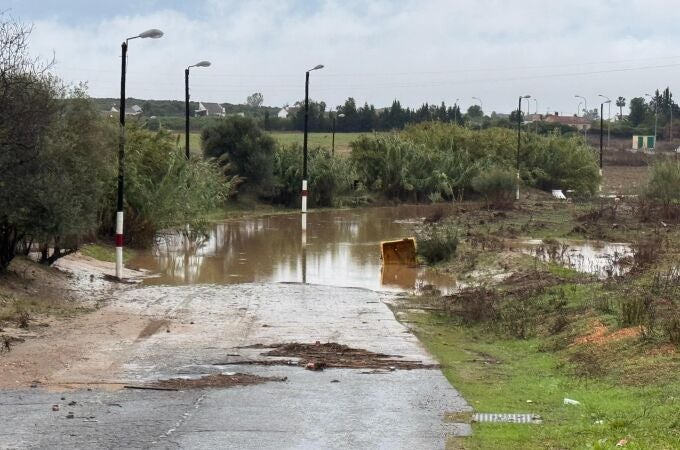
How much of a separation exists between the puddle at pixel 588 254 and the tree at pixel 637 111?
134441 mm

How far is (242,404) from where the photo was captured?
1132cm

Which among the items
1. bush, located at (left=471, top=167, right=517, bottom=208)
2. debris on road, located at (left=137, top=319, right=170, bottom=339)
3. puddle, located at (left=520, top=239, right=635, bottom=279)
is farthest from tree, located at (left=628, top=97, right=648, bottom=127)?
debris on road, located at (left=137, top=319, right=170, bottom=339)

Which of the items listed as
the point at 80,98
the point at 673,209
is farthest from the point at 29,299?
the point at 673,209

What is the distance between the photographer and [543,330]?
17469mm

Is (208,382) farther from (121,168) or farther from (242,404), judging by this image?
(121,168)

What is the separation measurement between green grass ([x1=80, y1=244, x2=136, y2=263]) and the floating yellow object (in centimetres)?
773

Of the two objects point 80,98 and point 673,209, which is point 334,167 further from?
point 80,98

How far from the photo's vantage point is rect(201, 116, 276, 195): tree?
199ft

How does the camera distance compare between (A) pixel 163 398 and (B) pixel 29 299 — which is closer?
(A) pixel 163 398

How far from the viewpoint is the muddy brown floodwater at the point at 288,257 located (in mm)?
27453

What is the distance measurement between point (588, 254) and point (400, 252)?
708cm

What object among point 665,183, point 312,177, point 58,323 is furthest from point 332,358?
point 312,177

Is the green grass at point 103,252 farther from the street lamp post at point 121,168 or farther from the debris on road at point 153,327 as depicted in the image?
the debris on road at point 153,327

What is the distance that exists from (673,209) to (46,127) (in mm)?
35179
